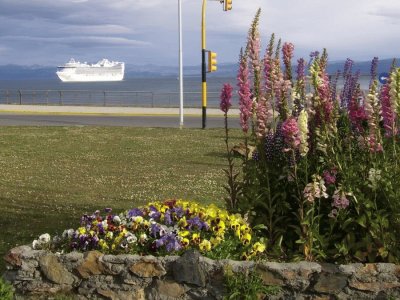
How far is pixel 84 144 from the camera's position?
19734mm

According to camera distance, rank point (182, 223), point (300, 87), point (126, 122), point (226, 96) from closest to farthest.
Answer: point (182, 223) < point (226, 96) < point (300, 87) < point (126, 122)

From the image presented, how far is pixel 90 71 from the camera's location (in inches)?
7121

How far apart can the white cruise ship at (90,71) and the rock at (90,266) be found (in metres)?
178

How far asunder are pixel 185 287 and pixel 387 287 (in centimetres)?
164

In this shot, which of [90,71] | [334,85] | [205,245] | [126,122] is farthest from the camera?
[90,71]

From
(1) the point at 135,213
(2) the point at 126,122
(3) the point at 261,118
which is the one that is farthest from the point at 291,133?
(2) the point at 126,122

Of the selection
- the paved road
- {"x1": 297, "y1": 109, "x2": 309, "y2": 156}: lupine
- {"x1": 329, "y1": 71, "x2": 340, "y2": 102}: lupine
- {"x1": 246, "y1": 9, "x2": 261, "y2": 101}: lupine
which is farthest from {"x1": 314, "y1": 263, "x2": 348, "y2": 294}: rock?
the paved road

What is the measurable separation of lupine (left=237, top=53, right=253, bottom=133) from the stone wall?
1.46 meters

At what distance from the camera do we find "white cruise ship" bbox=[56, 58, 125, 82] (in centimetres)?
17950

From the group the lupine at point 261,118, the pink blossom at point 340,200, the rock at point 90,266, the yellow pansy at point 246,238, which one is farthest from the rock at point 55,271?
the pink blossom at point 340,200

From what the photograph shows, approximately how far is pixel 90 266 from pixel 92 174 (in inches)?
330

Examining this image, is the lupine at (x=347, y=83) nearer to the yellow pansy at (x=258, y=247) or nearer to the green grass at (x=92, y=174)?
the yellow pansy at (x=258, y=247)

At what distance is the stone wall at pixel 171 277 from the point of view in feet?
15.8

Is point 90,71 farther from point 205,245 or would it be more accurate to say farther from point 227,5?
point 205,245
